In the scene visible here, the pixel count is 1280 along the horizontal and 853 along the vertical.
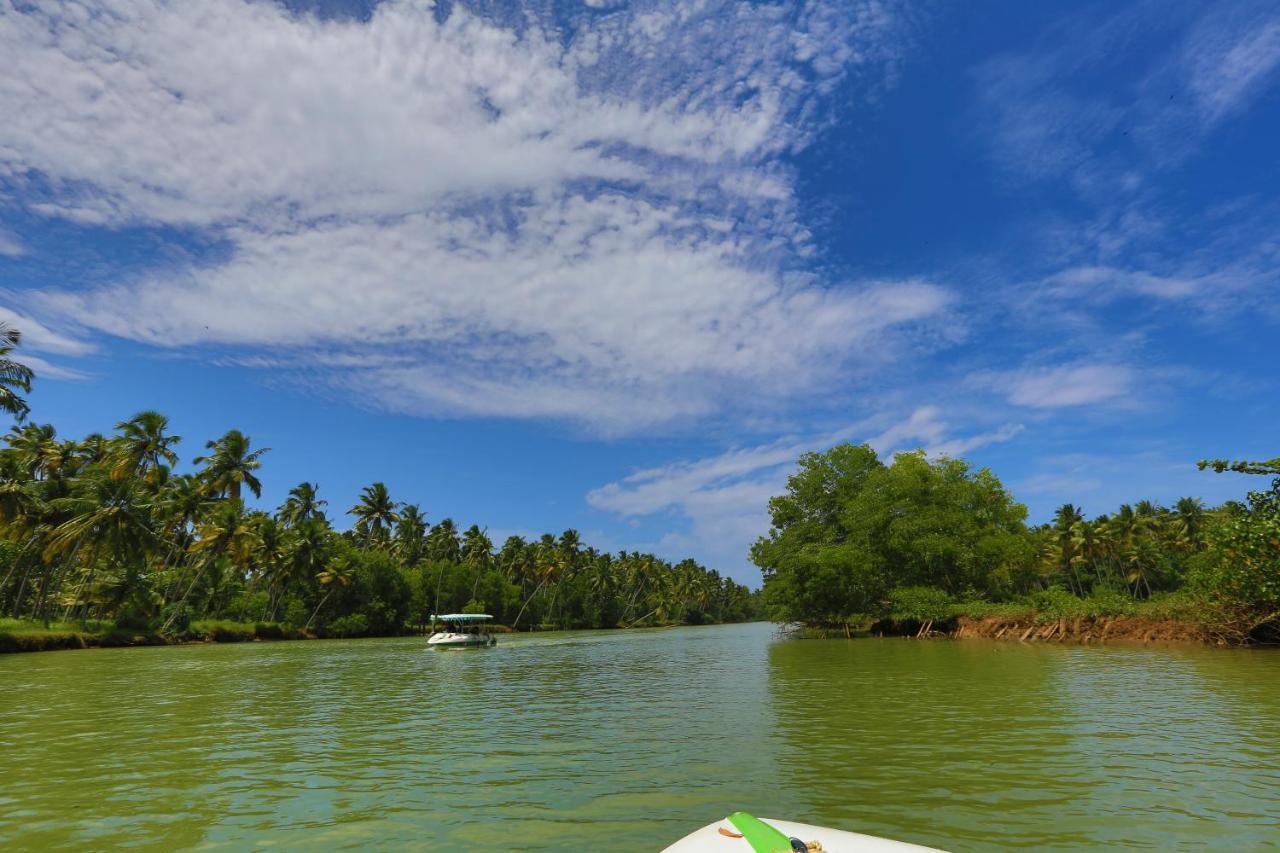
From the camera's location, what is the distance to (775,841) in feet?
17.4

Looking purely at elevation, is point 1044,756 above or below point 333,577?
below

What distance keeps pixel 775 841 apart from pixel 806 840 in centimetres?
28

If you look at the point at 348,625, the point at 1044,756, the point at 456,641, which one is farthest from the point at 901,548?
the point at 348,625

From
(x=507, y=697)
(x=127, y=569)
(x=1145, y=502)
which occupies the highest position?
(x=1145, y=502)

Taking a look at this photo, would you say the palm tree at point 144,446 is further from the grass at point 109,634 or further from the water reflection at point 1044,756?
the water reflection at point 1044,756

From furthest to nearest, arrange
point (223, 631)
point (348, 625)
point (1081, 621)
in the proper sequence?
point (348, 625), point (223, 631), point (1081, 621)

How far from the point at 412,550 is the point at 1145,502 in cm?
10728

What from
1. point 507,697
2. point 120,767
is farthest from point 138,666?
Result: point 120,767

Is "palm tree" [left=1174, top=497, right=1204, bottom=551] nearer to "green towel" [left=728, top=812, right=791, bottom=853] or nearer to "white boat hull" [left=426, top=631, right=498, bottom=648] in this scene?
"white boat hull" [left=426, top=631, right=498, bottom=648]

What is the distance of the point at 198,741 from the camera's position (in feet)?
50.2

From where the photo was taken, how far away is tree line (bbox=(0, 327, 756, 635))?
5259 cm

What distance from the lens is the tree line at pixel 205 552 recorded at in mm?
52594

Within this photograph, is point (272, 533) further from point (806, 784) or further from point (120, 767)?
point (806, 784)

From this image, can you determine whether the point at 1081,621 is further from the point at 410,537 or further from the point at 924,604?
the point at 410,537
